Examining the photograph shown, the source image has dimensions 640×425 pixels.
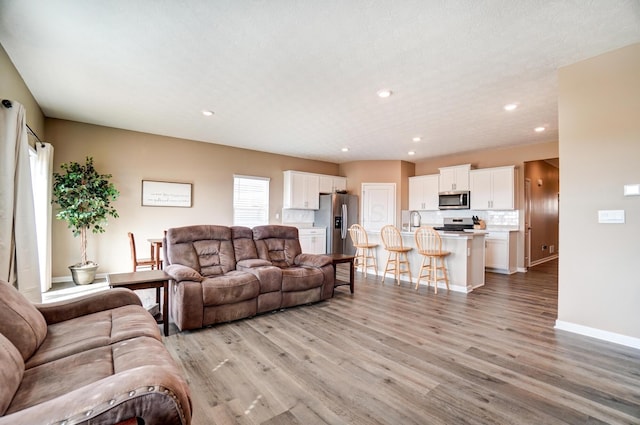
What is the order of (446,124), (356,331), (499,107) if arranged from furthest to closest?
(446,124), (499,107), (356,331)

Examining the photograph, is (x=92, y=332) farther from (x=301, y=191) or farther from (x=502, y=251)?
(x=502, y=251)

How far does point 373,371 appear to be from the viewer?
2.24 metres

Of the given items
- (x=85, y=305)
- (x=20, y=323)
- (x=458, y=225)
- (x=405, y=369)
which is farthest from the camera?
(x=458, y=225)

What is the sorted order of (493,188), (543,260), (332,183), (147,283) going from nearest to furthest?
1. (147,283)
2. (493,188)
3. (543,260)
4. (332,183)

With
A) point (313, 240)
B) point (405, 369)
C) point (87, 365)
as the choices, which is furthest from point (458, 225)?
point (87, 365)

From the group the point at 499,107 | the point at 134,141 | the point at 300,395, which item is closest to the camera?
the point at 300,395

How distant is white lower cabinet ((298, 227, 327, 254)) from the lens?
739 cm

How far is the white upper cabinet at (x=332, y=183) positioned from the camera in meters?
7.98

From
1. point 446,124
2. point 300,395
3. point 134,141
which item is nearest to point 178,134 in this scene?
point 134,141

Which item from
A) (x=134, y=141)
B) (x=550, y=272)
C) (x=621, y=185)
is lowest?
(x=550, y=272)

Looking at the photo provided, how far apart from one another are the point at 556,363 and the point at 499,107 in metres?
3.22

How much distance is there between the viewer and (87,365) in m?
1.38

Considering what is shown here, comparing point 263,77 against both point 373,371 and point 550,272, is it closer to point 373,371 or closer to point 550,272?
point 373,371

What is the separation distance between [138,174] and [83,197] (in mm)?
1008
